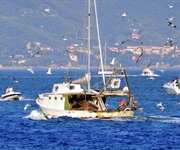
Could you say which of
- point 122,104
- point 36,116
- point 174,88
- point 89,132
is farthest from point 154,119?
point 174,88

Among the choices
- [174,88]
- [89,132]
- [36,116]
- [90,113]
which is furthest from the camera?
[174,88]

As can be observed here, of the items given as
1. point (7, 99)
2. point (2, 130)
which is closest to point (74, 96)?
point (2, 130)

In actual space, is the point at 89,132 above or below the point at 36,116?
below

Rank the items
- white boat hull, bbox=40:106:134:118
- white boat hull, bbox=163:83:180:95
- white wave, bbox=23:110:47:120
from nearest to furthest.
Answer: white boat hull, bbox=40:106:134:118 → white wave, bbox=23:110:47:120 → white boat hull, bbox=163:83:180:95

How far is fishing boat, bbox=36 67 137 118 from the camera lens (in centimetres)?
7375

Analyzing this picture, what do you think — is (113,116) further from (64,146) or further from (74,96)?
(64,146)

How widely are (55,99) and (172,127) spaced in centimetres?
977

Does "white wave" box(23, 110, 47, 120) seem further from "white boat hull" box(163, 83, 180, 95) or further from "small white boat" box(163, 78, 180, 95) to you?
"small white boat" box(163, 78, 180, 95)

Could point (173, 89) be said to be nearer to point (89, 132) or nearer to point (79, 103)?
point (79, 103)

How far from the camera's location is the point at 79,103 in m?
74.9

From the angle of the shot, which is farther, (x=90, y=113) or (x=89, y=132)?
(x=90, y=113)

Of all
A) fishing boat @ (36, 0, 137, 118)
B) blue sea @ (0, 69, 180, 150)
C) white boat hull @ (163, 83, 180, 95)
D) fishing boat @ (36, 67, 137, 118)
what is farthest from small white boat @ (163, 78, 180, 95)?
fishing boat @ (36, 67, 137, 118)

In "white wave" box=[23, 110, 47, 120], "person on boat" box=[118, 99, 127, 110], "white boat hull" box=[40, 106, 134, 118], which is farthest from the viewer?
"white wave" box=[23, 110, 47, 120]

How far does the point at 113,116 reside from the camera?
242 ft
